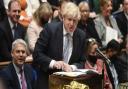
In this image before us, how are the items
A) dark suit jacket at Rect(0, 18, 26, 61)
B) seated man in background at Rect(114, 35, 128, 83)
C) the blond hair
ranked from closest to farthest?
the blond hair
dark suit jacket at Rect(0, 18, 26, 61)
seated man in background at Rect(114, 35, 128, 83)

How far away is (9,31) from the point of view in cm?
541

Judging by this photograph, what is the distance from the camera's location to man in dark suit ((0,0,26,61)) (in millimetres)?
5254

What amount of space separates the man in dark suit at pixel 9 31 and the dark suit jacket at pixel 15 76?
796 mm

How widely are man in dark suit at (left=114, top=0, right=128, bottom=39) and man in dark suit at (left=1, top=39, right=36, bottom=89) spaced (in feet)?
9.46

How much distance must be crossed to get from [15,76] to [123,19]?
10.7 feet

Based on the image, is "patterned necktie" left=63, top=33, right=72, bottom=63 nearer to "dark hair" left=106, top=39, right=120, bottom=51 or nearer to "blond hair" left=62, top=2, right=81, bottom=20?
"blond hair" left=62, top=2, right=81, bottom=20

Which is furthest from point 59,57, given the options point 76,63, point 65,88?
point 65,88

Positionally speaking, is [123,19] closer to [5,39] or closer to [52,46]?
[5,39]

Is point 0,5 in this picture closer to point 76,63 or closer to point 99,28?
point 99,28

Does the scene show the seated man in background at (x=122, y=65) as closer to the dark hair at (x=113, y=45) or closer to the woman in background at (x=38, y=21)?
the dark hair at (x=113, y=45)

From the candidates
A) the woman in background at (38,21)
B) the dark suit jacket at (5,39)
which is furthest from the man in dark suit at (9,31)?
the woman in background at (38,21)

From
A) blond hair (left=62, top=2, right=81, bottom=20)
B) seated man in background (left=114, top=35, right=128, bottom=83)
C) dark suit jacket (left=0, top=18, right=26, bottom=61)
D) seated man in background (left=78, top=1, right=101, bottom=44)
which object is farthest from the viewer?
seated man in background (left=78, top=1, right=101, bottom=44)

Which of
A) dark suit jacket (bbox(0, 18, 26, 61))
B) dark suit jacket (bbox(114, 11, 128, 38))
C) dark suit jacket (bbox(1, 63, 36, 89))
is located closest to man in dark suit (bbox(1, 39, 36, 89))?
dark suit jacket (bbox(1, 63, 36, 89))

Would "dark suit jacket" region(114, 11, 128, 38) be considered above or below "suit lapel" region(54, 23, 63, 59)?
below
